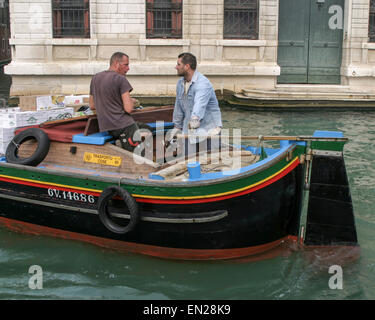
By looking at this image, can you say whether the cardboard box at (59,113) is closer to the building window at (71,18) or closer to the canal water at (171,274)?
the canal water at (171,274)

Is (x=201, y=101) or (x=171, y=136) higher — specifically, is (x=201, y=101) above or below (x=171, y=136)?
above

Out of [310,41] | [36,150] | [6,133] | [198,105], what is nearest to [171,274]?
[198,105]

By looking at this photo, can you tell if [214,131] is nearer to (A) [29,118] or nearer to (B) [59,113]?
(B) [59,113]

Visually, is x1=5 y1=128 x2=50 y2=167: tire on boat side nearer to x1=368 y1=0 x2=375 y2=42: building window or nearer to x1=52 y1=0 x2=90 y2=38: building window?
x1=52 y1=0 x2=90 y2=38: building window

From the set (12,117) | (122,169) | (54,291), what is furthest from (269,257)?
(12,117)

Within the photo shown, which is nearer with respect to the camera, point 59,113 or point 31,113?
point 31,113

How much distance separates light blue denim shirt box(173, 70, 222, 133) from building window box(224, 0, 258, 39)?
1066 cm

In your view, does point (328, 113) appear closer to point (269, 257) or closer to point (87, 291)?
point (269, 257)

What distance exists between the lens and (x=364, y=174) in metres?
8.98

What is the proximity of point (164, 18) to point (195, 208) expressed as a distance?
12.1 meters

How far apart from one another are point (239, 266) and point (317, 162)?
133cm

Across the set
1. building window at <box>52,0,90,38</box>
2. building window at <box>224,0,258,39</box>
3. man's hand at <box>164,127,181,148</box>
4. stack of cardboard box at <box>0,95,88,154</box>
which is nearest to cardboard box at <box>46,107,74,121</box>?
stack of cardboard box at <box>0,95,88,154</box>

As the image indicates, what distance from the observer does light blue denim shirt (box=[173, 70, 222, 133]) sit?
6109 mm

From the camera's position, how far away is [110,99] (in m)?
6.02
